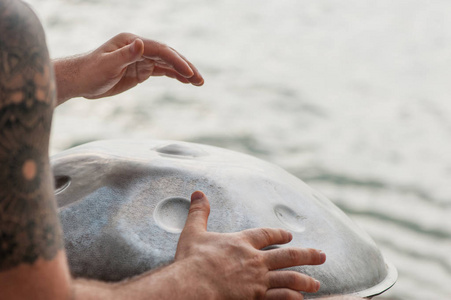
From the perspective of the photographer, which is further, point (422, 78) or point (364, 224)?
point (422, 78)

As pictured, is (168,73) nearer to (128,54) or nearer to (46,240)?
(128,54)

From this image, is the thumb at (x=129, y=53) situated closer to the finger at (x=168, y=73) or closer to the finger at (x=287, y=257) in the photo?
the finger at (x=168, y=73)

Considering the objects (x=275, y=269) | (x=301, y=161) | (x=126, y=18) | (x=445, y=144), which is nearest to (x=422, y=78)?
(x=445, y=144)

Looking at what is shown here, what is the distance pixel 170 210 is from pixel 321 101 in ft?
10.9

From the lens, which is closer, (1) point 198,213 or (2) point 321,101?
(1) point 198,213

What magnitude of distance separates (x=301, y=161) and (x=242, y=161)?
2.55 m

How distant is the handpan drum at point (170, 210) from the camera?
3.59 feet

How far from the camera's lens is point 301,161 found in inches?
153

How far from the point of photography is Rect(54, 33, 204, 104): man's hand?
4.36 feet

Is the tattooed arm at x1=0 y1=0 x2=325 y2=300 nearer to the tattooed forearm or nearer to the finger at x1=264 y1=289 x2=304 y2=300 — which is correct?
the tattooed forearm

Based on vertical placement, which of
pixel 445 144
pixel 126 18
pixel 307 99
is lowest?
pixel 126 18

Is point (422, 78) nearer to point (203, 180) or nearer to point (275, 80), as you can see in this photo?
point (275, 80)

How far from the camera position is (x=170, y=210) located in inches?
45.8

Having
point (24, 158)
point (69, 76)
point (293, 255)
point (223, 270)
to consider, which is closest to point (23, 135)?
point (24, 158)
